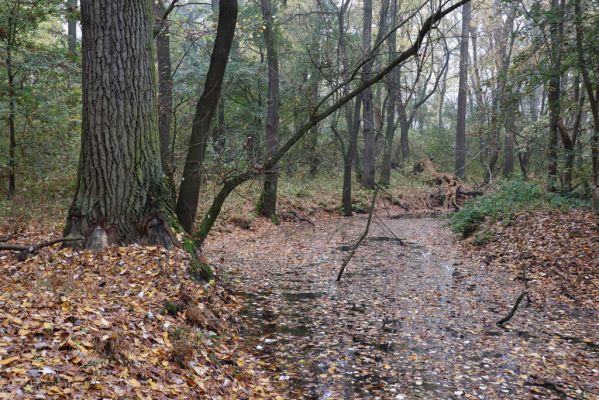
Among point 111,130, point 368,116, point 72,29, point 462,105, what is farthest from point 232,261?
point 462,105

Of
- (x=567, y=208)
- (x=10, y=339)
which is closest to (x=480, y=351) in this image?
(x=10, y=339)

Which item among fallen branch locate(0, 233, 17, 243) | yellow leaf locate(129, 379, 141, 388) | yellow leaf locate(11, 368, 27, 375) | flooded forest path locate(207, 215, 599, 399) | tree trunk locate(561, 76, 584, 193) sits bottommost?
flooded forest path locate(207, 215, 599, 399)

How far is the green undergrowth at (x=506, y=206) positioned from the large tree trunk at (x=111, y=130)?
373 inches

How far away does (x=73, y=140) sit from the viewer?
14750 mm

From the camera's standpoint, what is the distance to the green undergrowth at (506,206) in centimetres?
1237

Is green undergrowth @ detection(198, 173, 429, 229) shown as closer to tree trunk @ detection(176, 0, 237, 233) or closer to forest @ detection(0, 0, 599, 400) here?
forest @ detection(0, 0, 599, 400)

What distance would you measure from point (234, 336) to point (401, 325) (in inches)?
98.1

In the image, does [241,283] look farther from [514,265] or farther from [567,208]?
[567,208]

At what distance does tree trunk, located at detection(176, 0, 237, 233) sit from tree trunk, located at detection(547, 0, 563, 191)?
8225 mm

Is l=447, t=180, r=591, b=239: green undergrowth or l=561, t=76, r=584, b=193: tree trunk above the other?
l=561, t=76, r=584, b=193: tree trunk

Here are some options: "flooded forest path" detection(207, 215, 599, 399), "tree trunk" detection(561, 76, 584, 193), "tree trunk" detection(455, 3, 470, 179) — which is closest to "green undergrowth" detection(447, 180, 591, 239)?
"tree trunk" detection(561, 76, 584, 193)

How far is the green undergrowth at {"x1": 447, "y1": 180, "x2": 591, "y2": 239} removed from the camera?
40.6 ft

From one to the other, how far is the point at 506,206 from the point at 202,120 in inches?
365

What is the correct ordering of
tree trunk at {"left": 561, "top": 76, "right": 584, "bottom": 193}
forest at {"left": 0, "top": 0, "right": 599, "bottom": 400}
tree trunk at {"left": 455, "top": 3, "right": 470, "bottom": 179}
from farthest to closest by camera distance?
tree trunk at {"left": 455, "top": 3, "right": 470, "bottom": 179} → tree trunk at {"left": 561, "top": 76, "right": 584, "bottom": 193} → forest at {"left": 0, "top": 0, "right": 599, "bottom": 400}
